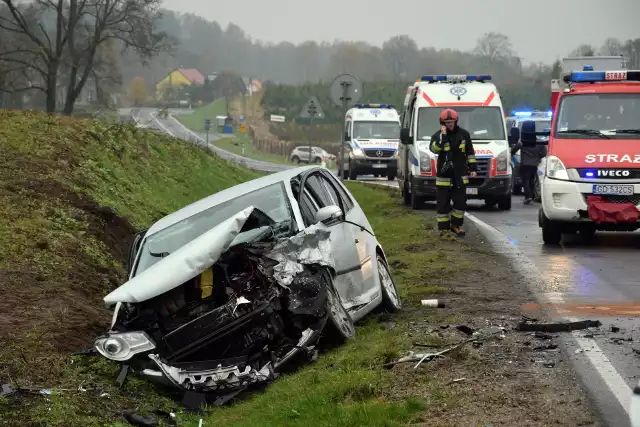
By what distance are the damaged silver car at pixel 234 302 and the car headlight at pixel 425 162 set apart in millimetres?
13823

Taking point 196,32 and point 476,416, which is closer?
point 476,416

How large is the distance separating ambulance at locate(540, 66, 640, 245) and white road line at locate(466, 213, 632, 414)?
81cm

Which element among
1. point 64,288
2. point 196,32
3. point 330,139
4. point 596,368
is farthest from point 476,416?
point 196,32

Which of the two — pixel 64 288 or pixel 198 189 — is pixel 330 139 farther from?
pixel 64 288

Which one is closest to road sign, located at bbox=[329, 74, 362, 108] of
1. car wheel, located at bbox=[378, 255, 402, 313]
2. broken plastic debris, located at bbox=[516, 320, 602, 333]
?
car wheel, located at bbox=[378, 255, 402, 313]

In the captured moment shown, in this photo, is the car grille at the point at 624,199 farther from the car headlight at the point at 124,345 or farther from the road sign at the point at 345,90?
the road sign at the point at 345,90

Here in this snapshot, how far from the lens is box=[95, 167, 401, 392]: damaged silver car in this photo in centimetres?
732

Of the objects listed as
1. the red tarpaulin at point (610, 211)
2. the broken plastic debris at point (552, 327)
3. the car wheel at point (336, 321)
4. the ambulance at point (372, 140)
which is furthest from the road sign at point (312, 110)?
the broken plastic debris at point (552, 327)

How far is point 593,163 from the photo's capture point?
1440cm

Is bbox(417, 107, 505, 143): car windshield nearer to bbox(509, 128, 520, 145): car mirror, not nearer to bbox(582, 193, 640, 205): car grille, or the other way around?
bbox(509, 128, 520, 145): car mirror

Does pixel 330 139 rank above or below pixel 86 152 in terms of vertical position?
below

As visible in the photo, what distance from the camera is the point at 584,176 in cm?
1445

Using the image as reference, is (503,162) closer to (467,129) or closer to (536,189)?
(467,129)

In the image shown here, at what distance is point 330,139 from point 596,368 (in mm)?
86793
